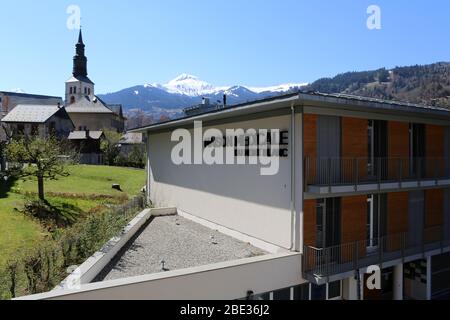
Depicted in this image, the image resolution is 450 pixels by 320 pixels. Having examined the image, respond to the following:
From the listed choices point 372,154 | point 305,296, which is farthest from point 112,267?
point 372,154

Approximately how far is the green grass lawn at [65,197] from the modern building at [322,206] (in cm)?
671

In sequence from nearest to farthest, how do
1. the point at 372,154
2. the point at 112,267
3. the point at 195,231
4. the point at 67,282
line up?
the point at 67,282 → the point at 112,267 → the point at 372,154 → the point at 195,231

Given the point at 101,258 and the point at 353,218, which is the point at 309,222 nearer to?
the point at 353,218

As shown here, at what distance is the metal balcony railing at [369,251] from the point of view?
1080cm

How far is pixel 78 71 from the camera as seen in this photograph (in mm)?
94562

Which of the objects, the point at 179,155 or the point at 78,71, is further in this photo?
the point at 78,71

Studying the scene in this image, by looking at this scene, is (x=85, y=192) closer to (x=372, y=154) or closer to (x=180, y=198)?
(x=180, y=198)

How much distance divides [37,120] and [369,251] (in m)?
49.5

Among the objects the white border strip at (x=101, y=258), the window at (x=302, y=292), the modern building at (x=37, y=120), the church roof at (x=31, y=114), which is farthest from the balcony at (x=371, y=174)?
the church roof at (x=31, y=114)

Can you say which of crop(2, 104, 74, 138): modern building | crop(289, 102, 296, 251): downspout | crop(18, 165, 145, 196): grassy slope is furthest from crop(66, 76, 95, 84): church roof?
crop(289, 102, 296, 251): downspout

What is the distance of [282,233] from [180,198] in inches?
339
